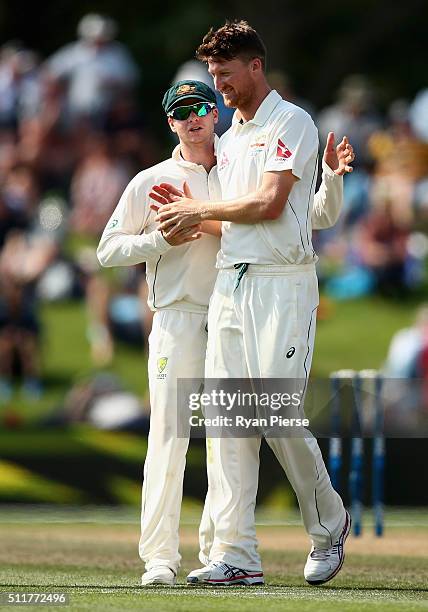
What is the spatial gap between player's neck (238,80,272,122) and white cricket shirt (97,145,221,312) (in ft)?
1.00

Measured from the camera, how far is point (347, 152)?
19.1ft

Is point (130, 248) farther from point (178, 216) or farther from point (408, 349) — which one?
point (408, 349)

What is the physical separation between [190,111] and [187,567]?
1.98 meters

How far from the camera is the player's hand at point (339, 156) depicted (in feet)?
A: 19.1

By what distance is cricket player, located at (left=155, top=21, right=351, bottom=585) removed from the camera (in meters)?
5.64

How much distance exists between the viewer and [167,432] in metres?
5.87

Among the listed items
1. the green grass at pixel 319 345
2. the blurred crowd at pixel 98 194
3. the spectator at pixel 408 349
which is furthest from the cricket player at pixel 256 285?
the green grass at pixel 319 345

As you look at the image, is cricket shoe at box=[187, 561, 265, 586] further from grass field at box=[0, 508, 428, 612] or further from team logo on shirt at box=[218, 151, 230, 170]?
team logo on shirt at box=[218, 151, 230, 170]

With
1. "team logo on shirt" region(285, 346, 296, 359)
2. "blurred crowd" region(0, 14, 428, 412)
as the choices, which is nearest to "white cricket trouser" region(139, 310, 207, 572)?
"team logo on shirt" region(285, 346, 296, 359)

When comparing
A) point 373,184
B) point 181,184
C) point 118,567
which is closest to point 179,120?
point 181,184

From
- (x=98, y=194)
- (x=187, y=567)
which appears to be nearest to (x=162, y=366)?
(x=187, y=567)

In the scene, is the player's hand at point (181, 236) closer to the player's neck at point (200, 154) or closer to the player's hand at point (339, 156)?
the player's neck at point (200, 154)

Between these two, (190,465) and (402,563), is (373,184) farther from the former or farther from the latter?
(402,563)

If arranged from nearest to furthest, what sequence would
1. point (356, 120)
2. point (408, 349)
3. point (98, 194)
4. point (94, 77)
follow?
point (408, 349), point (98, 194), point (356, 120), point (94, 77)
